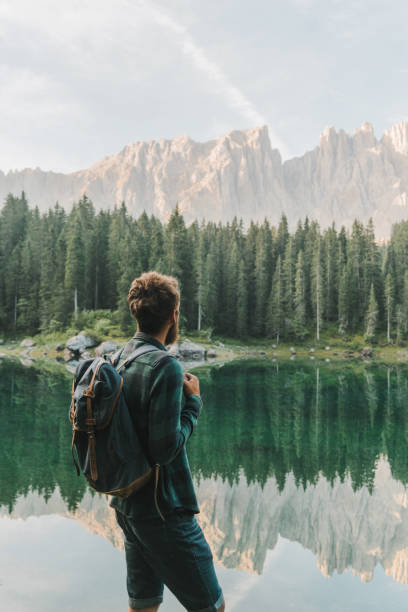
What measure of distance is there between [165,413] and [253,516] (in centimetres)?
670

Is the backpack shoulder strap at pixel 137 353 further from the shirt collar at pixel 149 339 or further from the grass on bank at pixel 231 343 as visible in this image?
the grass on bank at pixel 231 343

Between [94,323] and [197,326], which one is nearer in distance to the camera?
[94,323]

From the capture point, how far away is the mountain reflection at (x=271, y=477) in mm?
7914

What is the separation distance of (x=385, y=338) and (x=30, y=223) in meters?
59.0

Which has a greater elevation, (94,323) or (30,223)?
(30,223)

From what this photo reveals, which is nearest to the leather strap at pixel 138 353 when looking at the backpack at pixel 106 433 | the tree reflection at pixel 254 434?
the backpack at pixel 106 433

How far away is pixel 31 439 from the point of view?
46.5 ft

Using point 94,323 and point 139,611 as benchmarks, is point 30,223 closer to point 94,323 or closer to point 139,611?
point 94,323

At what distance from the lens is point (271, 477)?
450 inches

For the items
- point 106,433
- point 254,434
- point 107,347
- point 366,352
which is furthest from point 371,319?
point 106,433

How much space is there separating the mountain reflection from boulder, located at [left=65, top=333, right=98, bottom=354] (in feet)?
92.5

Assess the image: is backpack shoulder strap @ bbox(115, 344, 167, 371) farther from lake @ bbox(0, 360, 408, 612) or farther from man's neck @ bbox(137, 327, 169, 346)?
lake @ bbox(0, 360, 408, 612)

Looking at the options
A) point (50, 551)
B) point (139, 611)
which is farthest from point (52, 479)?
point (139, 611)

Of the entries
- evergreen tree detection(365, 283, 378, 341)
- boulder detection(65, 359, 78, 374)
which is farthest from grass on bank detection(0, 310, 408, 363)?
boulder detection(65, 359, 78, 374)
